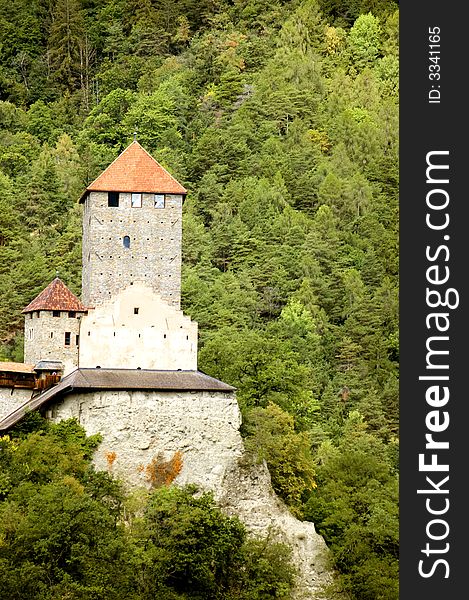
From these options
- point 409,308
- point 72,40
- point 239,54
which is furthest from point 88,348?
point 72,40

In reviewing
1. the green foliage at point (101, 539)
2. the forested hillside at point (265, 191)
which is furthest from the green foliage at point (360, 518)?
the green foliage at point (101, 539)

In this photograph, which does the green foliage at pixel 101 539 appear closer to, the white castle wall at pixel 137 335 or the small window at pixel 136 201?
the white castle wall at pixel 137 335

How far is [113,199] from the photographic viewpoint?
71.8m

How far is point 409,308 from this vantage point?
45312 mm

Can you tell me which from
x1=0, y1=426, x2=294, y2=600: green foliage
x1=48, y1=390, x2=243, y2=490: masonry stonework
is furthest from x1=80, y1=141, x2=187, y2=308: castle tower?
x1=0, y1=426, x2=294, y2=600: green foliage

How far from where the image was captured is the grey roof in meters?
66.4

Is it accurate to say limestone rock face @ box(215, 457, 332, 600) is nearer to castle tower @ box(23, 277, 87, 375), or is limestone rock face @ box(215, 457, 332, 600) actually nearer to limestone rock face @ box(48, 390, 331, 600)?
limestone rock face @ box(48, 390, 331, 600)

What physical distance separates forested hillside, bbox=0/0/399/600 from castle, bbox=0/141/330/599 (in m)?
2.02

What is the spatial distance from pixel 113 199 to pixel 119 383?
8.58 metres

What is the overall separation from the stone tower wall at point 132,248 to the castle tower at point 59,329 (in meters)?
0.92

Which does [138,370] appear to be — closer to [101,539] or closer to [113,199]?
[113,199]

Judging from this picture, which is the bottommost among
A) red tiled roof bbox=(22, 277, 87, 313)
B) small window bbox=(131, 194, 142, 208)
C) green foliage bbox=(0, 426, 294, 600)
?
green foliage bbox=(0, 426, 294, 600)

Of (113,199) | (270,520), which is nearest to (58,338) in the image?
(113,199)

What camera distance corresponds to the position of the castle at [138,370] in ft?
219
